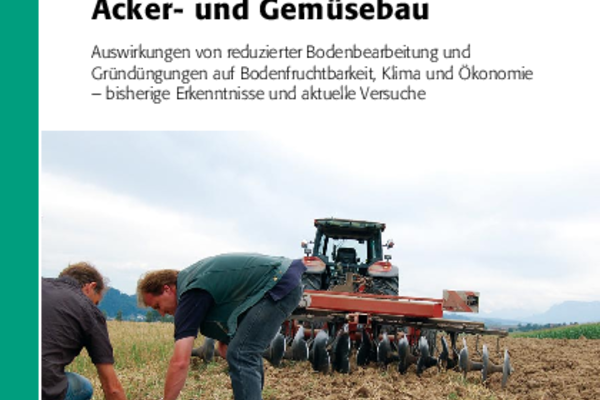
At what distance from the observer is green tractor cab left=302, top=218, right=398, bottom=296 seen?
28.2 ft

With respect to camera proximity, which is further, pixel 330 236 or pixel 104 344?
pixel 330 236

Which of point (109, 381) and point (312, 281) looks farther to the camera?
point (312, 281)

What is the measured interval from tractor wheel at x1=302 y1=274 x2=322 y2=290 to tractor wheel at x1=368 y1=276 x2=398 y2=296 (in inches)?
31.8

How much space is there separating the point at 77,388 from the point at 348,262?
6793 millimetres

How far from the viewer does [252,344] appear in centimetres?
319

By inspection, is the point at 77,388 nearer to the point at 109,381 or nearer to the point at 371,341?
the point at 109,381

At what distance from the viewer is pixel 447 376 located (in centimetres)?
642

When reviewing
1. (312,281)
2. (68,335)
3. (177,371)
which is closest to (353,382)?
(312,281)

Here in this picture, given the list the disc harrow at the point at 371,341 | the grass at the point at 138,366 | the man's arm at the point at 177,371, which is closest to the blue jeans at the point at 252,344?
the man's arm at the point at 177,371

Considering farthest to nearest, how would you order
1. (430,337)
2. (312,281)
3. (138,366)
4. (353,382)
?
(312,281) < (430,337) < (138,366) < (353,382)

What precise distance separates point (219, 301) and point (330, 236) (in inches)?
258

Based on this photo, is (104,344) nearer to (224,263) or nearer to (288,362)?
(224,263)

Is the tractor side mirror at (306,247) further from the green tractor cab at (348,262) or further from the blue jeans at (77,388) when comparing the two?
the blue jeans at (77,388)
